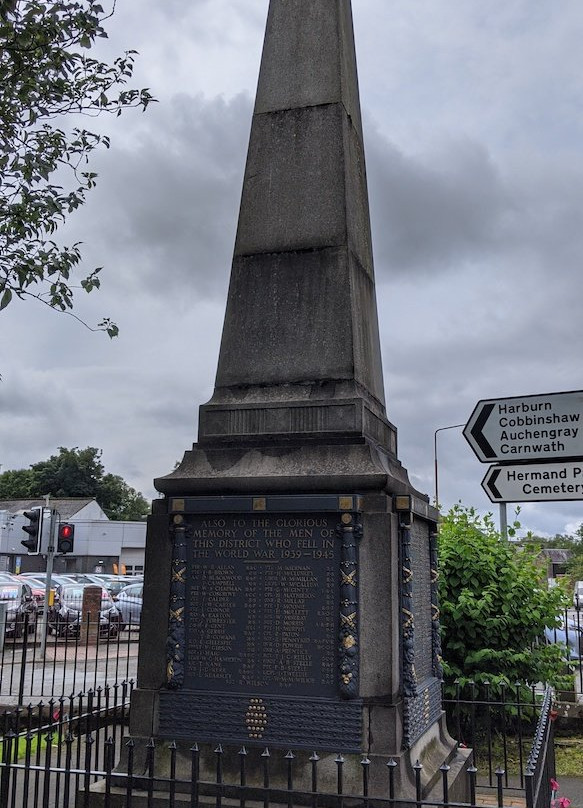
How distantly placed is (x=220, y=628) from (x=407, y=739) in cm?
144

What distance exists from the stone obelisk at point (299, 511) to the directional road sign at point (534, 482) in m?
0.90

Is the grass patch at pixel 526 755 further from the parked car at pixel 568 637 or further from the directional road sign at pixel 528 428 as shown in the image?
the directional road sign at pixel 528 428

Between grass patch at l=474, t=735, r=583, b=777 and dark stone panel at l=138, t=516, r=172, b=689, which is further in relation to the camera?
grass patch at l=474, t=735, r=583, b=777

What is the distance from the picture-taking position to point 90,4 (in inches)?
268

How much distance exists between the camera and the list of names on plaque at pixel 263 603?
5473 millimetres

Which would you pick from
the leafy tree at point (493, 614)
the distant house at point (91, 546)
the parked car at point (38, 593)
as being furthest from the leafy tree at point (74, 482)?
the leafy tree at point (493, 614)

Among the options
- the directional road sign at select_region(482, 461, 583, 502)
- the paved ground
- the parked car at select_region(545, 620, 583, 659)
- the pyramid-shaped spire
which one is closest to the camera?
the pyramid-shaped spire

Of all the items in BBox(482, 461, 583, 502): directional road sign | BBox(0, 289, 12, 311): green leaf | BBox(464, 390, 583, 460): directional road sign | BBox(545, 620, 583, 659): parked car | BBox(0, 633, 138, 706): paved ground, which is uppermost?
BBox(0, 289, 12, 311): green leaf

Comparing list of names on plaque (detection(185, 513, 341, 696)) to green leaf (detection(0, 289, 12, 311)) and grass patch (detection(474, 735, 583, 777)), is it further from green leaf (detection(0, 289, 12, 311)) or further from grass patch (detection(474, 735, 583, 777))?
grass patch (detection(474, 735, 583, 777))

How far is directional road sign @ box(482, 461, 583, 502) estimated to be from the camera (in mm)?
7031

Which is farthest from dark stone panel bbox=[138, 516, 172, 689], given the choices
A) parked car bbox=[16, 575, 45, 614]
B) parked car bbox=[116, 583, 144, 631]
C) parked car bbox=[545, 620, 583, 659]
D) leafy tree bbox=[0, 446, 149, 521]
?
leafy tree bbox=[0, 446, 149, 521]

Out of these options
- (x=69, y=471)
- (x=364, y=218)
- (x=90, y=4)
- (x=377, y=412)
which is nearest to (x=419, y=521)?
(x=377, y=412)

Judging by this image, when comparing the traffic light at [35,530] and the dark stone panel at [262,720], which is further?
the traffic light at [35,530]

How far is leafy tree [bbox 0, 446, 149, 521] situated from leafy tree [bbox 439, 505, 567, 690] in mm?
85798
